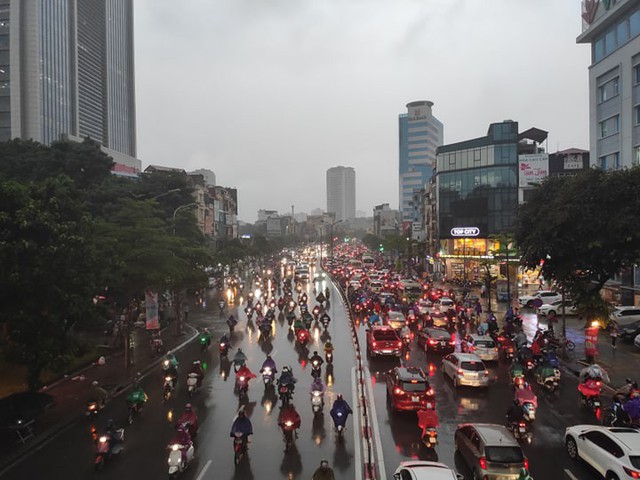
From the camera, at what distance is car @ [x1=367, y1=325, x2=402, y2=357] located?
2384 cm

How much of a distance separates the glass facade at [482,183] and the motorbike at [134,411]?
194ft

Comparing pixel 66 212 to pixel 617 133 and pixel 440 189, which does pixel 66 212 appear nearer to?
pixel 617 133

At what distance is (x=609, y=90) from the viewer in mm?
42156

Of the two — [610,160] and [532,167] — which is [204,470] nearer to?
[610,160]

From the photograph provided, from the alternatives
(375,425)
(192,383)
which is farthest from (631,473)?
(192,383)

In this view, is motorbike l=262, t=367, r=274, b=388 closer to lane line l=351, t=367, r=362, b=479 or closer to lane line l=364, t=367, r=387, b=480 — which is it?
lane line l=351, t=367, r=362, b=479

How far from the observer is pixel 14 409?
49.7 ft

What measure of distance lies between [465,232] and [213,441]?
6038 centimetres

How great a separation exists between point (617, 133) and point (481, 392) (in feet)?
104

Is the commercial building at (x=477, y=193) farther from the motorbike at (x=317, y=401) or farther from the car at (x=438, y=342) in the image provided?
the motorbike at (x=317, y=401)

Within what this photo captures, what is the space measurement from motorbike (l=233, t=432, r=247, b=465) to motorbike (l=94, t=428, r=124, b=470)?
3.03m

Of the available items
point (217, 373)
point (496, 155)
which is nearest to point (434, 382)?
point (217, 373)

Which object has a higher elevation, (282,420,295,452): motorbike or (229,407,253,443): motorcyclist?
(229,407,253,443): motorcyclist

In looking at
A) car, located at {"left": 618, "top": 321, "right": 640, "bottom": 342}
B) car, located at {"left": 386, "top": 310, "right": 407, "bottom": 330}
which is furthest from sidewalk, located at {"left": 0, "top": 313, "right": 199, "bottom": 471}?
car, located at {"left": 618, "top": 321, "right": 640, "bottom": 342}
